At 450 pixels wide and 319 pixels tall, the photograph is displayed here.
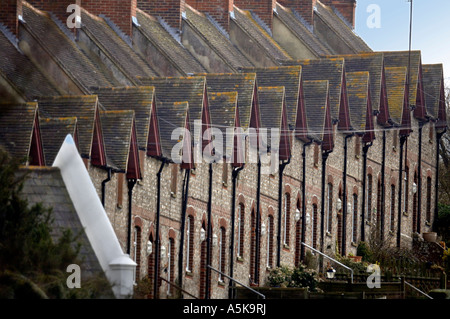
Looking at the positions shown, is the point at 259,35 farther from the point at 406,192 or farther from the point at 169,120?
the point at 169,120

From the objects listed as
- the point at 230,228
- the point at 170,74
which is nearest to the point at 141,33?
the point at 170,74

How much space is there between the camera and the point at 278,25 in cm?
7219

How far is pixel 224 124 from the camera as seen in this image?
5372cm

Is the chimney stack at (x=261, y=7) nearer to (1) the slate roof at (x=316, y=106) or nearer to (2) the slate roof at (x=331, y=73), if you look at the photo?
(2) the slate roof at (x=331, y=73)

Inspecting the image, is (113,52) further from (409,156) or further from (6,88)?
(409,156)

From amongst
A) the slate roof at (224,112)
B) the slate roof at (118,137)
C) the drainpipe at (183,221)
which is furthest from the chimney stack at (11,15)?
the slate roof at (224,112)

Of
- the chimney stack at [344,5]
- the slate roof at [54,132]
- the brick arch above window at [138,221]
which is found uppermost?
the chimney stack at [344,5]

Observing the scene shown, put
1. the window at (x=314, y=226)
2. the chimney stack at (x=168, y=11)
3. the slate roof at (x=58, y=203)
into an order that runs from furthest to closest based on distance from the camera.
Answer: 1. the window at (x=314, y=226)
2. the chimney stack at (x=168, y=11)
3. the slate roof at (x=58, y=203)

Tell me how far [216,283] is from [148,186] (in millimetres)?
6921

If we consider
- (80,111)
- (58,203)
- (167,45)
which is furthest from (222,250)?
(58,203)

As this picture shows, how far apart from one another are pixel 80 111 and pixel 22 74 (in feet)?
7.87

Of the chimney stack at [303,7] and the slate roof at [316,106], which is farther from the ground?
the chimney stack at [303,7]

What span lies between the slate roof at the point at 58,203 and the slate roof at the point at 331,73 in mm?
33300

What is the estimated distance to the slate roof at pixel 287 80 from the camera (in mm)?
60094
